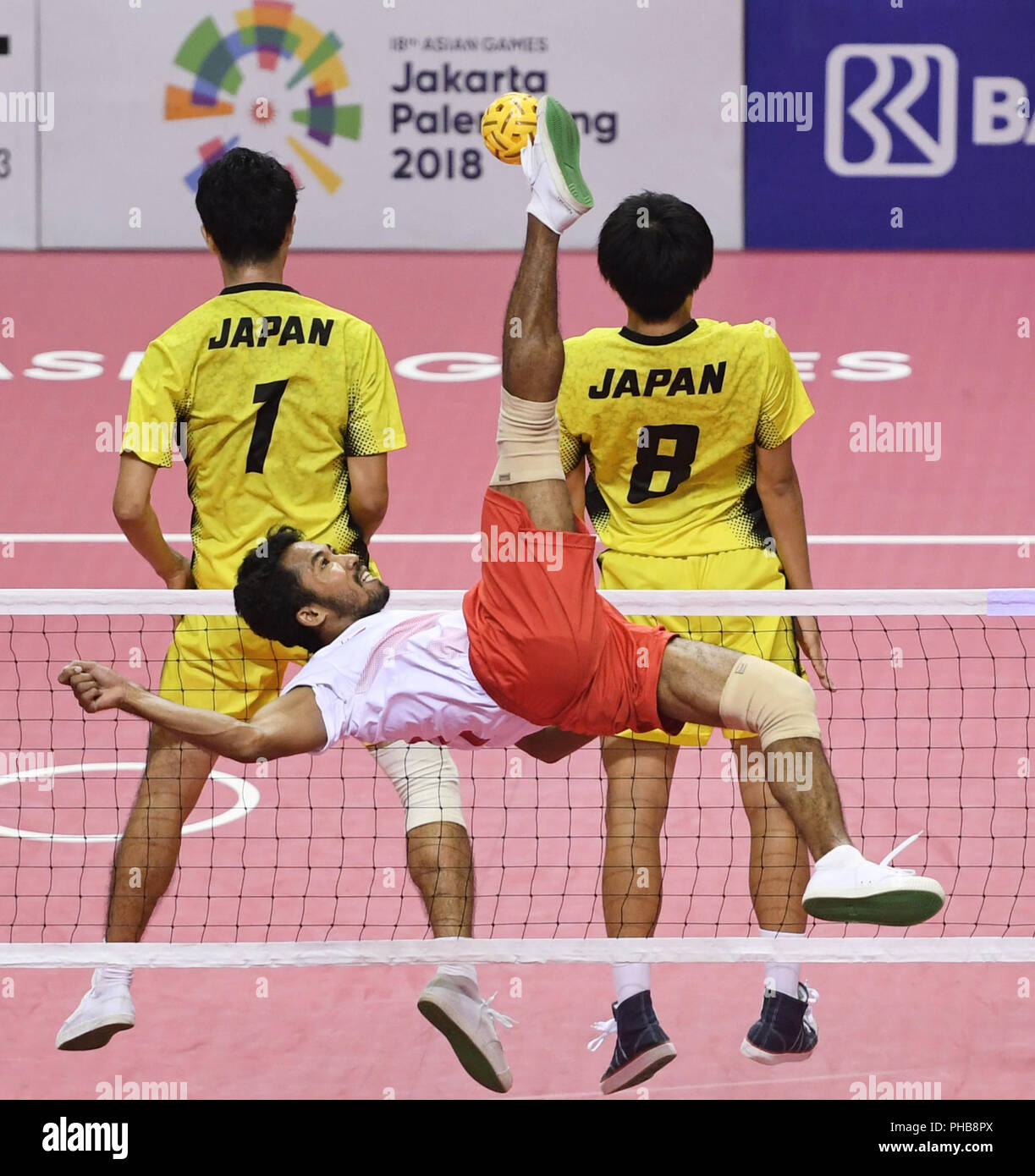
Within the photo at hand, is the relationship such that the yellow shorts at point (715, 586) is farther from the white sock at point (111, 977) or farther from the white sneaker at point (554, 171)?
the white sock at point (111, 977)

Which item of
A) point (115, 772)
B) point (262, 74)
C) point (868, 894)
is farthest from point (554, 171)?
point (262, 74)

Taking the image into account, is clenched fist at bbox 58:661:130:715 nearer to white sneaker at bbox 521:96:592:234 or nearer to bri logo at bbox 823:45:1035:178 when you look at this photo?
white sneaker at bbox 521:96:592:234

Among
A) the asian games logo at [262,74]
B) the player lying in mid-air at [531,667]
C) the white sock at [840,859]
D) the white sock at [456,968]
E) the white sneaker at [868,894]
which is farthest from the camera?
the asian games logo at [262,74]

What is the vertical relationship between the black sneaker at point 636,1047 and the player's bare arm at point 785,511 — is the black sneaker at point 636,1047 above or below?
below

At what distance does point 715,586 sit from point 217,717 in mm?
1582

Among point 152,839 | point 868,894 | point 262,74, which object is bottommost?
point 152,839

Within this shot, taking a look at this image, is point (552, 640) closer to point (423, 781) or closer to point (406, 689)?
point (406, 689)

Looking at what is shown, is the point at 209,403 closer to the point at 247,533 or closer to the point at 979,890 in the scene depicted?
the point at 247,533

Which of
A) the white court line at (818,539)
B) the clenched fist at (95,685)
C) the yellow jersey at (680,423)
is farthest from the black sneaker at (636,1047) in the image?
the white court line at (818,539)

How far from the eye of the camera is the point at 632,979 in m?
5.66

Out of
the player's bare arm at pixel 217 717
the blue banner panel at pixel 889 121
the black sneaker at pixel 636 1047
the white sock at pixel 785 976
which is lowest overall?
the black sneaker at pixel 636 1047

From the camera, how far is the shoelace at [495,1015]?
17.8ft

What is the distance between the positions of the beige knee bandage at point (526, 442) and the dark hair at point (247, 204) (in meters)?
1.11
